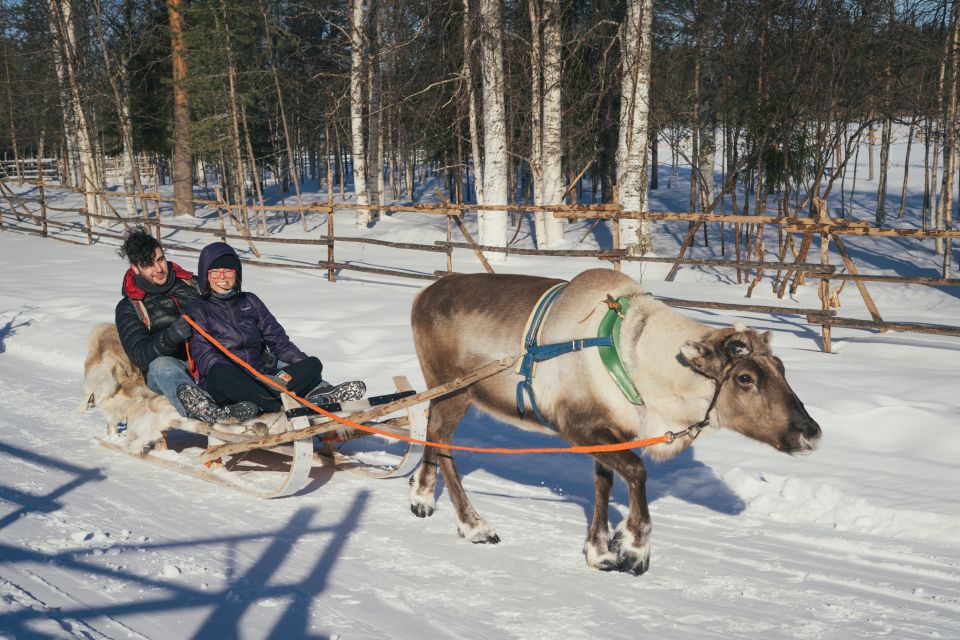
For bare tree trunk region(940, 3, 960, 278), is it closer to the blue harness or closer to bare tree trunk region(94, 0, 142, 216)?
the blue harness

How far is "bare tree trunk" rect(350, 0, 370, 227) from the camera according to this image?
2005cm

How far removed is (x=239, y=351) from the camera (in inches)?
214

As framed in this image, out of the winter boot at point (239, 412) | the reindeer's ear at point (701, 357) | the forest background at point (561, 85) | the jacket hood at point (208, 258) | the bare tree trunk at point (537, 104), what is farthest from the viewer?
the bare tree trunk at point (537, 104)

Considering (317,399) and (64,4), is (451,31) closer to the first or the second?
(64,4)

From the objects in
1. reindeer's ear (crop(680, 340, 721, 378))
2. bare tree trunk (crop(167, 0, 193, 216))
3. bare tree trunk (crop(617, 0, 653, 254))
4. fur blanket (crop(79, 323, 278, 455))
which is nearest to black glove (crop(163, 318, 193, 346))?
fur blanket (crop(79, 323, 278, 455))

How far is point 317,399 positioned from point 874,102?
15221 mm

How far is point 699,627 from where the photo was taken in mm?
3293

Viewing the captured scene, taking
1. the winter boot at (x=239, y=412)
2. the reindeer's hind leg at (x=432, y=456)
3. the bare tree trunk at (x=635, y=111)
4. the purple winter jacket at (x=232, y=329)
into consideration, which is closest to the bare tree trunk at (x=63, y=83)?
the bare tree trunk at (x=635, y=111)

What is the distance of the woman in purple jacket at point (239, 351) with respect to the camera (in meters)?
5.13

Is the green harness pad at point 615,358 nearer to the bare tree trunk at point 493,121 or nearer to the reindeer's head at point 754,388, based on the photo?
the reindeer's head at point 754,388

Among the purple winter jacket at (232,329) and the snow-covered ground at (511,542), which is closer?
the snow-covered ground at (511,542)

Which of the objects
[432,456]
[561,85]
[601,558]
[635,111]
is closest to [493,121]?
[635,111]

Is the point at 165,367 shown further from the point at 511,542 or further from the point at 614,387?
the point at 614,387

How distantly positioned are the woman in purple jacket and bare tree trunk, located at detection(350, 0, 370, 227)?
13856mm
